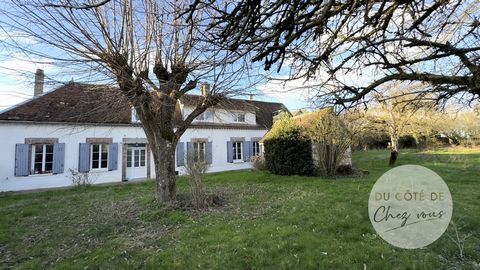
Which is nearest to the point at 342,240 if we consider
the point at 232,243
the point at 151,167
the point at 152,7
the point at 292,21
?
the point at 232,243

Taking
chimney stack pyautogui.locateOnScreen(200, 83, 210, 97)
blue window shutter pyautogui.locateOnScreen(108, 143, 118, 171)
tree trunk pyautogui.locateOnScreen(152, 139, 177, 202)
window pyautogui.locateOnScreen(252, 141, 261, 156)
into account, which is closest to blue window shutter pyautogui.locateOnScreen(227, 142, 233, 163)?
window pyautogui.locateOnScreen(252, 141, 261, 156)

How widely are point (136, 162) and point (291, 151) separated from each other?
9.08m

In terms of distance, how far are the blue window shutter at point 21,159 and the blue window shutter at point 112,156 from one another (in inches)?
142

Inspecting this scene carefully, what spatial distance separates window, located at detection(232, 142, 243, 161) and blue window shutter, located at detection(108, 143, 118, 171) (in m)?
7.95

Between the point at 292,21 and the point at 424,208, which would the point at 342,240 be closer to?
the point at 424,208

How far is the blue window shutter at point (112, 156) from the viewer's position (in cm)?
1502

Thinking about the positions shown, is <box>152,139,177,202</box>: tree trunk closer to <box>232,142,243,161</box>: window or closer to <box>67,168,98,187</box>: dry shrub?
<box>67,168,98,187</box>: dry shrub

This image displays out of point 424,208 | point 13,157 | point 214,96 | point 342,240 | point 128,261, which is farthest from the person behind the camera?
point 13,157

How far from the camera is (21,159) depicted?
42.0ft

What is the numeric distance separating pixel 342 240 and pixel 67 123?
47.3ft

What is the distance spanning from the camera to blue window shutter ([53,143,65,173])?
1365cm

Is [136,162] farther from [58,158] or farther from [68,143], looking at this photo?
[58,158]

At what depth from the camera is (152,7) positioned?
6.40 metres
